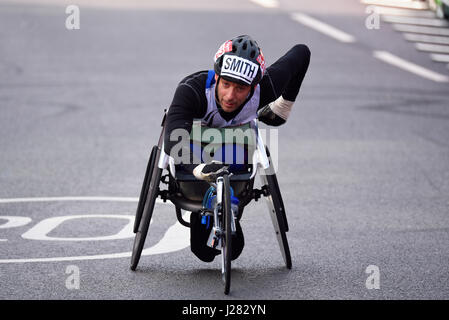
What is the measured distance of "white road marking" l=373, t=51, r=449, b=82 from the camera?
17.0 metres

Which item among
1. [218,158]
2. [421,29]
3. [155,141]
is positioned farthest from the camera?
[421,29]

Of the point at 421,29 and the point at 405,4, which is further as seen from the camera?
the point at 405,4

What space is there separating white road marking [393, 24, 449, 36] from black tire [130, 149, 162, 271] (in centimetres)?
1311

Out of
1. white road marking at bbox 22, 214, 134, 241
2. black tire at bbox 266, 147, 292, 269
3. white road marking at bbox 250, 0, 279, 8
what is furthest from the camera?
white road marking at bbox 250, 0, 279, 8

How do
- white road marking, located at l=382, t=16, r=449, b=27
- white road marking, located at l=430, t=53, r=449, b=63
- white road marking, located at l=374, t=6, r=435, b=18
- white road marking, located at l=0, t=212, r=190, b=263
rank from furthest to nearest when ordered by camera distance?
1. white road marking, located at l=374, t=6, r=435, b=18
2. white road marking, located at l=382, t=16, r=449, b=27
3. white road marking, located at l=430, t=53, r=449, b=63
4. white road marking, located at l=0, t=212, r=190, b=263

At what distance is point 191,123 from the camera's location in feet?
22.9

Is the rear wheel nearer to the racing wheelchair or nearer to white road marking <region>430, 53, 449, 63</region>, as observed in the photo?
the racing wheelchair

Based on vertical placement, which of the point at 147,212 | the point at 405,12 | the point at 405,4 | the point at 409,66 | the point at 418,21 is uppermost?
the point at 405,4

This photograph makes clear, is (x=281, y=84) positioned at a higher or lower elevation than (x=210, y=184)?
higher

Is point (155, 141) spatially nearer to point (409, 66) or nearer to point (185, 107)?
point (185, 107)

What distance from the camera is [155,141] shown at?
12.8 m

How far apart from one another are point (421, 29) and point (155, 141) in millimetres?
8838

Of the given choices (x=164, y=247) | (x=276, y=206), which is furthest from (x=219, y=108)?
(x=164, y=247)

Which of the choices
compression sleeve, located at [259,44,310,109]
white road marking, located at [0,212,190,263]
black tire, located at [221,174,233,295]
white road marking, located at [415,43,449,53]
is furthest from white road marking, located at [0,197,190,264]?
white road marking, located at [415,43,449,53]
